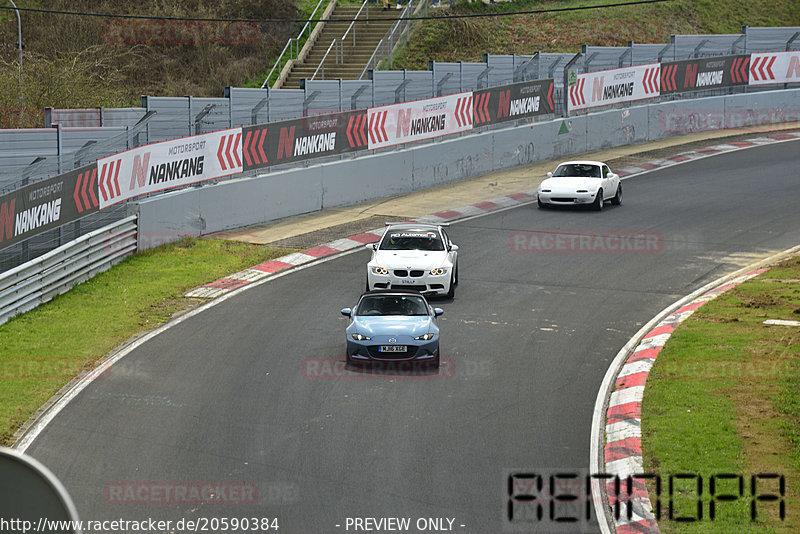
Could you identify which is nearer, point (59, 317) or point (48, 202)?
point (59, 317)

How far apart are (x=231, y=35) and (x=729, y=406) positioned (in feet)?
119

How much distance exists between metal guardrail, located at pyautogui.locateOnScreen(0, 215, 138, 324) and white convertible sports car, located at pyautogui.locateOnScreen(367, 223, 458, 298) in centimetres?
598

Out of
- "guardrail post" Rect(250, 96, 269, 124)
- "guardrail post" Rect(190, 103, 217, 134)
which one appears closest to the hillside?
"guardrail post" Rect(250, 96, 269, 124)

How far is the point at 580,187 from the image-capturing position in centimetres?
2733

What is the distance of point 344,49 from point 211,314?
26480mm

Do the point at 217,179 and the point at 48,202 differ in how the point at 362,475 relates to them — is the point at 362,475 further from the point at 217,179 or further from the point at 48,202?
the point at 217,179

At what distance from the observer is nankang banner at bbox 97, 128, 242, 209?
2177 cm

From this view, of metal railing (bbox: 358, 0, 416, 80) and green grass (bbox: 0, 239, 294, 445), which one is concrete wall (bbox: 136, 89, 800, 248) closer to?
green grass (bbox: 0, 239, 294, 445)

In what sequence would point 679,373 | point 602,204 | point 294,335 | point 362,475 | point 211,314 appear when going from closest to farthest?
1. point 362,475
2. point 679,373
3. point 294,335
4. point 211,314
5. point 602,204

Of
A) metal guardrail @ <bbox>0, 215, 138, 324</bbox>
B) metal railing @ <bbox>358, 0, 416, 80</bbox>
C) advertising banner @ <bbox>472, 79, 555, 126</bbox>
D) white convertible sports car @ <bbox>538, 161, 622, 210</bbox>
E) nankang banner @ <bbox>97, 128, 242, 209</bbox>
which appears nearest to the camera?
metal guardrail @ <bbox>0, 215, 138, 324</bbox>

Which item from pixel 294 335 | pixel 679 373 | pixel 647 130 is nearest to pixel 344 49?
pixel 647 130

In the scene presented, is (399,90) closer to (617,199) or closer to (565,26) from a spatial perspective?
(617,199)

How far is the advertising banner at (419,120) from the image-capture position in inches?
1156

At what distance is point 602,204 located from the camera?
90.7 ft
